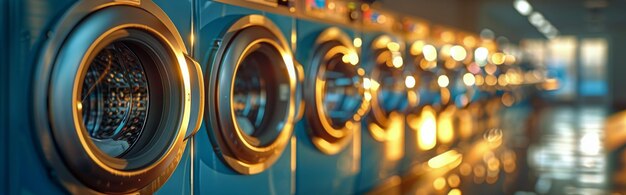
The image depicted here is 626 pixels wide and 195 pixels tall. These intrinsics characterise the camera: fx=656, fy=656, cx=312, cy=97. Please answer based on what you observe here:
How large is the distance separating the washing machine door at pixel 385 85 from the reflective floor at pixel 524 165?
0.61 metres

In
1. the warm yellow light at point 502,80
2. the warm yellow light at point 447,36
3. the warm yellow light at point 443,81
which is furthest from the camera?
the warm yellow light at point 502,80

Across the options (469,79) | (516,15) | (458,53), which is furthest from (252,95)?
(516,15)

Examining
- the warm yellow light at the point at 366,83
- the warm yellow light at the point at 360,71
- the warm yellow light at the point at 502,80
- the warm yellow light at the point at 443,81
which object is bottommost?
the warm yellow light at the point at 502,80

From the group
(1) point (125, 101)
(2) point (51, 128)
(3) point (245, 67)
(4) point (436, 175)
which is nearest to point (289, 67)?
(3) point (245, 67)

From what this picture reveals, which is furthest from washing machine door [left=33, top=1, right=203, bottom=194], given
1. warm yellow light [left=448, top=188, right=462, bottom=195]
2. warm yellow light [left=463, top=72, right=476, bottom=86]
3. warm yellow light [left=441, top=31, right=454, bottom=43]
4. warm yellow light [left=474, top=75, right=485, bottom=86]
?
warm yellow light [left=474, top=75, right=485, bottom=86]

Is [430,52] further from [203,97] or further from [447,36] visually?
[203,97]

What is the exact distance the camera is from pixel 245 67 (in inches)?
121

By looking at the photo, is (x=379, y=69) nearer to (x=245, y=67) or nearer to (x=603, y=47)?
(x=245, y=67)

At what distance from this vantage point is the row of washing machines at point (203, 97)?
1.72 meters

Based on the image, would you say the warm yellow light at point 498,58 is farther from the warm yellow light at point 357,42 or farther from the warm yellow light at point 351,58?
the warm yellow light at point 351,58

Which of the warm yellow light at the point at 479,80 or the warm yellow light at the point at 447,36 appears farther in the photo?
the warm yellow light at the point at 479,80

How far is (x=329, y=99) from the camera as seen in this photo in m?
3.82

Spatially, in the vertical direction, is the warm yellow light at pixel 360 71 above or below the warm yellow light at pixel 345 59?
below

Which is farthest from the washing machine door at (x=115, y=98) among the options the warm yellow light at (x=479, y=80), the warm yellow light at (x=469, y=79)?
the warm yellow light at (x=479, y=80)
